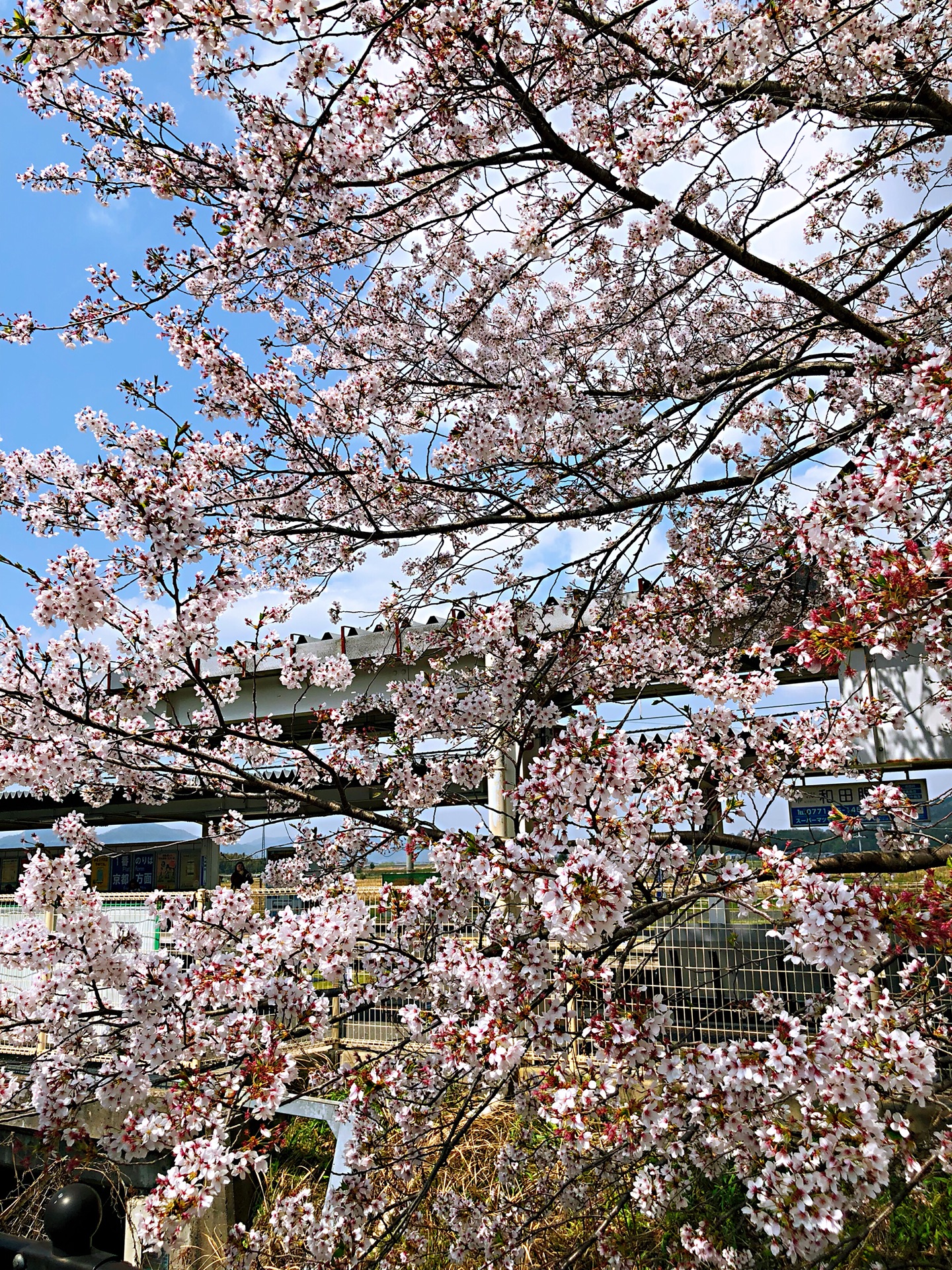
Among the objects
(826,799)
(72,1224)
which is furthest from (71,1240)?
(826,799)

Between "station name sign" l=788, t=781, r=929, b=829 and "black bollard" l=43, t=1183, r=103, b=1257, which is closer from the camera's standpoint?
"black bollard" l=43, t=1183, r=103, b=1257

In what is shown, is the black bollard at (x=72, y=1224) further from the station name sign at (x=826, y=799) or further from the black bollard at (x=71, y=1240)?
the station name sign at (x=826, y=799)

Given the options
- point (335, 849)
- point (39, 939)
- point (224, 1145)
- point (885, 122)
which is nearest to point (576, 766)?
point (224, 1145)

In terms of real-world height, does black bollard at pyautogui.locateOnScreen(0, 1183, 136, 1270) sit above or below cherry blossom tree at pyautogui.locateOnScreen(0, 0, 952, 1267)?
below

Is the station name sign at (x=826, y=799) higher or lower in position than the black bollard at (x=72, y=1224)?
higher

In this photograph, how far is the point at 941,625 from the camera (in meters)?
2.74

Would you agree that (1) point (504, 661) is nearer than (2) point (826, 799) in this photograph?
Yes

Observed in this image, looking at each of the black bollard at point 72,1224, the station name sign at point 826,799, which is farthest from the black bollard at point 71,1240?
the station name sign at point 826,799

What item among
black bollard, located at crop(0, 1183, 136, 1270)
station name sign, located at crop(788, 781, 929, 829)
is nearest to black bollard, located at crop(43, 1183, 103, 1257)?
black bollard, located at crop(0, 1183, 136, 1270)

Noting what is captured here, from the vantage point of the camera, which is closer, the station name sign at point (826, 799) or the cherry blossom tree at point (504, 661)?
the cherry blossom tree at point (504, 661)

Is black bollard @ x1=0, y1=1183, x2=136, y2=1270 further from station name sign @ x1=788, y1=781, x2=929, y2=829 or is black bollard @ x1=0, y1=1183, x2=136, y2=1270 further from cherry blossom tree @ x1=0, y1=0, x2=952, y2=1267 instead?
station name sign @ x1=788, y1=781, x2=929, y2=829

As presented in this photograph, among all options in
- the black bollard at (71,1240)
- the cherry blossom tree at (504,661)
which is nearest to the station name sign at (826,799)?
the cherry blossom tree at (504,661)

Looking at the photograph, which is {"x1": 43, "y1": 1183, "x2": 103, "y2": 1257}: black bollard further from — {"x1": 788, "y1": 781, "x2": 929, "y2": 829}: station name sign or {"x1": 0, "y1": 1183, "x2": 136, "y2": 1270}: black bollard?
{"x1": 788, "y1": 781, "x2": 929, "y2": 829}: station name sign

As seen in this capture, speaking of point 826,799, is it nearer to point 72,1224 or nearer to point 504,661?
point 504,661
